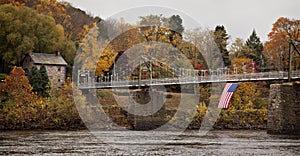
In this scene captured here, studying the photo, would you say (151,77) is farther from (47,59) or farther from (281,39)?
(281,39)

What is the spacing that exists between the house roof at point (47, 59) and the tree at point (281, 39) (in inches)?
963

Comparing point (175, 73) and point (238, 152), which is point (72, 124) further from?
point (238, 152)

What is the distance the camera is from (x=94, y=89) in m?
56.5

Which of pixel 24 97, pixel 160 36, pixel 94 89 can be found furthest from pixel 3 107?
pixel 160 36

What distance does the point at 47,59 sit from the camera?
60.3 metres

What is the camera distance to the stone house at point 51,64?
2318 inches

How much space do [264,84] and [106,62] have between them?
1874 cm

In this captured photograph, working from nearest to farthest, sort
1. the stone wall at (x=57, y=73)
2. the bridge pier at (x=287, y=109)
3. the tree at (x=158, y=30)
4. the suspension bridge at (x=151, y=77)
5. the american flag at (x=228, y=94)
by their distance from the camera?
the bridge pier at (x=287, y=109) → the american flag at (x=228, y=94) → the suspension bridge at (x=151, y=77) → the tree at (x=158, y=30) → the stone wall at (x=57, y=73)

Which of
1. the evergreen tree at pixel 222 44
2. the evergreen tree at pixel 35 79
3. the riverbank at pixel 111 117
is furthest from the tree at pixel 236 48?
the evergreen tree at pixel 35 79

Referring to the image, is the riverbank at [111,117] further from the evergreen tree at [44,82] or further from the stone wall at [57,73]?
the stone wall at [57,73]

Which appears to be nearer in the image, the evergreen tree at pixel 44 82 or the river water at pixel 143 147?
the river water at pixel 143 147

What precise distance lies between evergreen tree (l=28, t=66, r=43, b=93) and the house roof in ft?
11.7

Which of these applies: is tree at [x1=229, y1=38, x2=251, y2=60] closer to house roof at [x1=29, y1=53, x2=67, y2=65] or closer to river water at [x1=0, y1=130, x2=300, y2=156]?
house roof at [x1=29, y1=53, x2=67, y2=65]

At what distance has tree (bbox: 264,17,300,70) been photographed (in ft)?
191
